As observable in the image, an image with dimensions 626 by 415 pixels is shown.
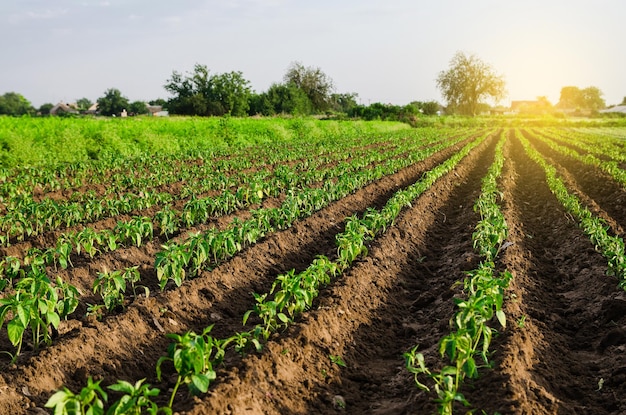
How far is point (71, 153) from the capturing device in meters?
20.5

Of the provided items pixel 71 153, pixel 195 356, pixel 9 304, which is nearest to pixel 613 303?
pixel 195 356

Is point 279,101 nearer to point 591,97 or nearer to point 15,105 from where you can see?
point 15,105

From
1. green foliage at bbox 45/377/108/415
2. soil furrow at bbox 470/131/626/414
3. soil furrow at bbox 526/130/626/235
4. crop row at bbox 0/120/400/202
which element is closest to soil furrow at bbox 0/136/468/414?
green foliage at bbox 45/377/108/415

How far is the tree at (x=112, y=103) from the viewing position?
275 ft

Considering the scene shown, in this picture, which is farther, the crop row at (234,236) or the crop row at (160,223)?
the crop row at (160,223)

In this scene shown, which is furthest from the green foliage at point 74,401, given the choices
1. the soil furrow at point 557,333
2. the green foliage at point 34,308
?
the soil furrow at point 557,333

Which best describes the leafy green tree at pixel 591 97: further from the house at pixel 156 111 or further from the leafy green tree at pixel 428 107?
the house at pixel 156 111

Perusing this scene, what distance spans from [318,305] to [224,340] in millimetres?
1587

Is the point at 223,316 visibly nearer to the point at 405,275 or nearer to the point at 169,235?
the point at 405,275

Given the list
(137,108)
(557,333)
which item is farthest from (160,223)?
(137,108)

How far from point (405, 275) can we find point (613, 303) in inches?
99.3

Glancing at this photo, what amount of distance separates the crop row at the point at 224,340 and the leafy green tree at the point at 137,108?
8585cm

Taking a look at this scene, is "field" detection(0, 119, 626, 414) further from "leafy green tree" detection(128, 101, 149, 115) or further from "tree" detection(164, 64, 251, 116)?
"leafy green tree" detection(128, 101, 149, 115)

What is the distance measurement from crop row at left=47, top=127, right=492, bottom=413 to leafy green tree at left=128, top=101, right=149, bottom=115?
85.8 metres
